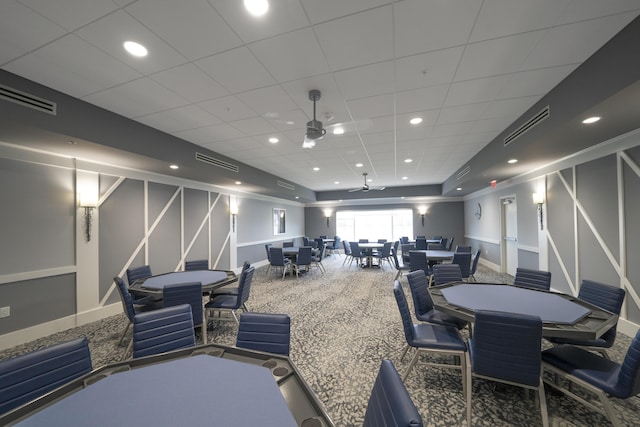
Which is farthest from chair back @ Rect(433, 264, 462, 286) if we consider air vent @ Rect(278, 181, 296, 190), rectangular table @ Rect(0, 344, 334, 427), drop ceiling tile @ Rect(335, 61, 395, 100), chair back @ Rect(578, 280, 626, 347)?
air vent @ Rect(278, 181, 296, 190)

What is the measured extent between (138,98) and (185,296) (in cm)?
Answer: 241

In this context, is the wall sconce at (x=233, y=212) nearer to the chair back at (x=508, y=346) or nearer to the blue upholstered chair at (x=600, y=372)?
the chair back at (x=508, y=346)

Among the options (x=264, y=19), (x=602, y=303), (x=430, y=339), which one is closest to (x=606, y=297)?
(x=602, y=303)

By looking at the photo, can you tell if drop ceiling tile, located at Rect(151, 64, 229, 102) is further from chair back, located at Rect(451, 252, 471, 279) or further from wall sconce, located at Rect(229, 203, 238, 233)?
chair back, located at Rect(451, 252, 471, 279)

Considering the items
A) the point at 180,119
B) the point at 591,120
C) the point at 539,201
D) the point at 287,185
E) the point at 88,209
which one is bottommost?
the point at 88,209

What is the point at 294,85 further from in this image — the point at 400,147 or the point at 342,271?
the point at 342,271

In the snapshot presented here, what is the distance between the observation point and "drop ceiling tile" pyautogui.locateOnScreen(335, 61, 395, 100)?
7.96ft

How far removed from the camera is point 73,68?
2.32 m

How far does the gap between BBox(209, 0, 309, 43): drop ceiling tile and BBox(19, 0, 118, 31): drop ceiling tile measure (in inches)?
30.0

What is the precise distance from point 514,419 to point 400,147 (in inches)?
168

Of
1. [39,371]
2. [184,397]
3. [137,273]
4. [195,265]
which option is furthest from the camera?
[195,265]

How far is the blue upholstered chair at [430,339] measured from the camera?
2170 millimetres

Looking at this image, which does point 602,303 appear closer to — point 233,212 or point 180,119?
point 180,119

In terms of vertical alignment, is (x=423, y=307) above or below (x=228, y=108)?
below
